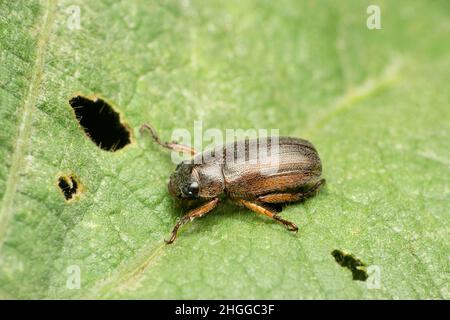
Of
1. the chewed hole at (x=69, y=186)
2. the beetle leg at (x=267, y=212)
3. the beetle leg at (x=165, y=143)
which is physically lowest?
the beetle leg at (x=267, y=212)

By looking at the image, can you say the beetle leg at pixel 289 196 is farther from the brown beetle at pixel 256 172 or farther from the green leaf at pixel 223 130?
the green leaf at pixel 223 130

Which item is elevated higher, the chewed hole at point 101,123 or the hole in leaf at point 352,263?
the chewed hole at point 101,123

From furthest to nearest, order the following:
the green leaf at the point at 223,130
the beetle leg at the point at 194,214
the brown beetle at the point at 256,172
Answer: the brown beetle at the point at 256,172 → the beetle leg at the point at 194,214 → the green leaf at the point at 223,130

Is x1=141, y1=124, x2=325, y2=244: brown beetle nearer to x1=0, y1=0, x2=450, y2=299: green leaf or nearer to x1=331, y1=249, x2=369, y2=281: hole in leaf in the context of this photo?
x1=0, y1=0, x2=450, y2=299: green leaf

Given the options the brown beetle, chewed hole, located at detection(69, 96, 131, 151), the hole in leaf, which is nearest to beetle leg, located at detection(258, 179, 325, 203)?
the brown beetle

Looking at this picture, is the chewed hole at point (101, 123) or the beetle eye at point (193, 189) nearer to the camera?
the chewed hole at point (101, 123)

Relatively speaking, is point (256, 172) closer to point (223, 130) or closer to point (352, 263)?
point (223, 130)

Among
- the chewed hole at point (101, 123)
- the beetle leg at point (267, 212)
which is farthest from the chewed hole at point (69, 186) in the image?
the beetle leg at point (267, 212)

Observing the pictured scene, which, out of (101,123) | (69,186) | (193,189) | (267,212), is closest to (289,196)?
(267,212)
